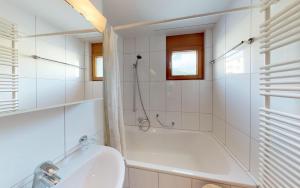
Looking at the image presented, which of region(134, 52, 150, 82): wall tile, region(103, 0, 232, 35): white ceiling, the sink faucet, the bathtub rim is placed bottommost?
the bathtub rim

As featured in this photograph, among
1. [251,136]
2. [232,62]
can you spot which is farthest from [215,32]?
[251,136]

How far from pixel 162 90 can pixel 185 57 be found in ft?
2.30

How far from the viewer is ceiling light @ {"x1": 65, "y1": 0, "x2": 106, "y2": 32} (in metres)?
1.08

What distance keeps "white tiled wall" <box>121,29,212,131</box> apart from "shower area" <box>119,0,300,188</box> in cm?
2

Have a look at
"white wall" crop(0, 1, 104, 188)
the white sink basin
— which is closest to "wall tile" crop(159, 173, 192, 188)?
the white sink basin

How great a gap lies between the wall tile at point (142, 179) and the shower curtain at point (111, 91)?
272 millimetres

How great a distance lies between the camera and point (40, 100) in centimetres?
81

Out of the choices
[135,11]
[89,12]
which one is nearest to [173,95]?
[135,11]

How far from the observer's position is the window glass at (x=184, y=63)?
2609 mm

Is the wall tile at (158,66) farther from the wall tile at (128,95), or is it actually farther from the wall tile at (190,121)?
the wall tile at (190,121)

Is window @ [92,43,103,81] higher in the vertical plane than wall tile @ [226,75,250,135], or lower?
higher

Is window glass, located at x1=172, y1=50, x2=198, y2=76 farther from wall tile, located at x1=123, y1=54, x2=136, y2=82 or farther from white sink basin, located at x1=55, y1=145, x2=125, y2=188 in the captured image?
white sink basin, located at x1=55, y1=145, x2=125, y2=188

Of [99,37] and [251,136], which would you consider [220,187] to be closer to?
[251,136]

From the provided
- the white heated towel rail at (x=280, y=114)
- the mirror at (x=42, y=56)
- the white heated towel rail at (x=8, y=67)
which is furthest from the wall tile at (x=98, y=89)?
the white heated towel rail at (x=280, y=114)
